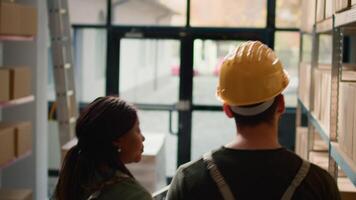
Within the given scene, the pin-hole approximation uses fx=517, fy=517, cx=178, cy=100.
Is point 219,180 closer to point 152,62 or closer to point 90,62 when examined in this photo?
point 152,62

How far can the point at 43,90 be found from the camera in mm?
4973

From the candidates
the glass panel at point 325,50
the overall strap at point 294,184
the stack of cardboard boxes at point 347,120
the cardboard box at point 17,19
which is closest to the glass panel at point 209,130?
the glass panel at point 325,50

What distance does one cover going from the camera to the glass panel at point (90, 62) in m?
5.68

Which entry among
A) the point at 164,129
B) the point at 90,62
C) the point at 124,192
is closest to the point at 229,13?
the point at 164,129

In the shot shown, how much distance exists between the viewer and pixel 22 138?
4137 millimetres

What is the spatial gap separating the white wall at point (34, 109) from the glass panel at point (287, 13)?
7.76 ft

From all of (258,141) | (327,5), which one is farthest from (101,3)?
(258,141)

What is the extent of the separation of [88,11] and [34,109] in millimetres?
1354

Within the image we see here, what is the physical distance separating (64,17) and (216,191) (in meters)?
3.85

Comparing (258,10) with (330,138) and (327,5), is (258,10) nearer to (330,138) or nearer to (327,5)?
(327,5)

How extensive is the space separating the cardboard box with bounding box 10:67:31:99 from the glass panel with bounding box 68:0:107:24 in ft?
5.06

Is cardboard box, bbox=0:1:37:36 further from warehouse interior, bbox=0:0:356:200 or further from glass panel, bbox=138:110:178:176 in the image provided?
glass panel, bbox=138:110:178:176

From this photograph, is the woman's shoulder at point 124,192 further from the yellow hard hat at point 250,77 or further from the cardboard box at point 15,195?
the cardboard box at point 15,195

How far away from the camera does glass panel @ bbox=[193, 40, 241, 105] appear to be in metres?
5.46
